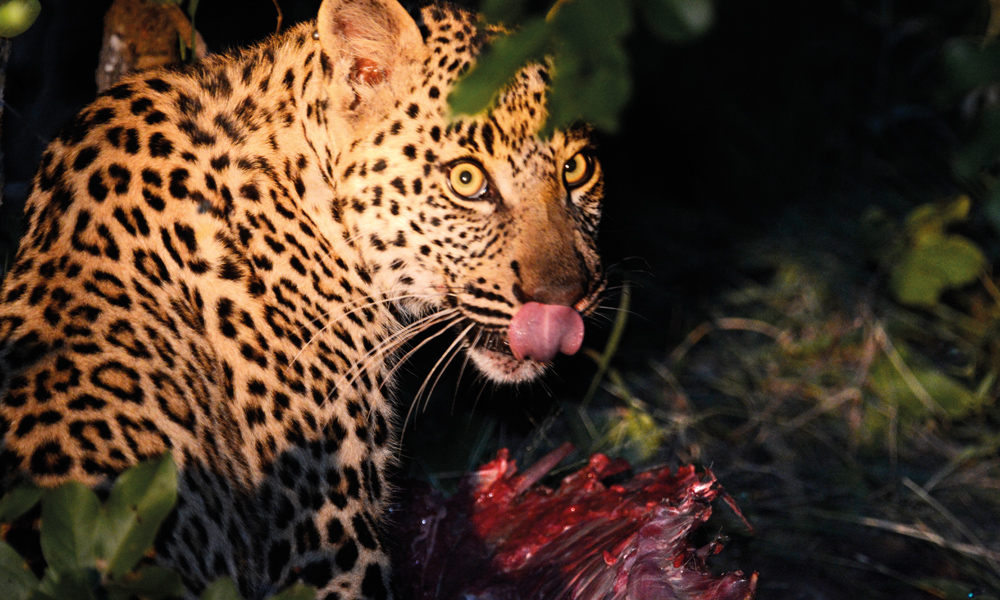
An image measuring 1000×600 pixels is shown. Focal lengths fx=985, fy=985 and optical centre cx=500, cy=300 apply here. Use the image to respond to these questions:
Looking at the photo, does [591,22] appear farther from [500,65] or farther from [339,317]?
[339,317]

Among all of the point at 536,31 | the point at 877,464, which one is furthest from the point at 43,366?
the point at 877,464

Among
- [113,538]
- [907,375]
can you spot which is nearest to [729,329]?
[907,375]

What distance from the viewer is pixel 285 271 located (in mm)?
2967

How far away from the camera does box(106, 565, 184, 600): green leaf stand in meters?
1.86

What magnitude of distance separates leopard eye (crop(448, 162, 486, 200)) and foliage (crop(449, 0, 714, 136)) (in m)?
1.36

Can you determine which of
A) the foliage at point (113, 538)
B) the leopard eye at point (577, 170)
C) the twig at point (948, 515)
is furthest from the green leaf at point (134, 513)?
the twig at point (948, 515)

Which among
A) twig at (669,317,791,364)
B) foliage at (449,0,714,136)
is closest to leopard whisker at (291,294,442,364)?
foliage at (449,0,714,136)

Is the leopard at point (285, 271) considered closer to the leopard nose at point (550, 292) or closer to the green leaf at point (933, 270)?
the leopard nose at point (550, 292)

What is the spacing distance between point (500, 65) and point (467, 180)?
1.43 metres

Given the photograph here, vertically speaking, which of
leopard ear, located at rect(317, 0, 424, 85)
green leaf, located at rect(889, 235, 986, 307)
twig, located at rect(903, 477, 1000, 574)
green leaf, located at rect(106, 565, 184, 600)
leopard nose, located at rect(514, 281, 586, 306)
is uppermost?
leopard ear, located at rect(317, 0, 424, 85)

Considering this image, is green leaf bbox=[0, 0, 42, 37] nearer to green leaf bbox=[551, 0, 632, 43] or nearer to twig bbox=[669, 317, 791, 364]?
green leaf bbox=[551, 0, 632, 43]

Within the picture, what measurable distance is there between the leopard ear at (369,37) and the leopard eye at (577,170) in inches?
24.2

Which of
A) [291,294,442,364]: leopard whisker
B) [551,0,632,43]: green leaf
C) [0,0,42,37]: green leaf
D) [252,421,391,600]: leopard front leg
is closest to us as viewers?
[551,0,632,43]: green leaf

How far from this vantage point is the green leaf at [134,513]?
1.87 meters
